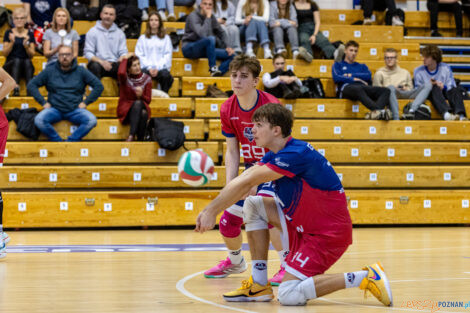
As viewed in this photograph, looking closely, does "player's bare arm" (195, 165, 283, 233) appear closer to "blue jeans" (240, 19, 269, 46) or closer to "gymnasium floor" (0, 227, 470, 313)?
"gymnasium floor" (0, 227, 470, 313)

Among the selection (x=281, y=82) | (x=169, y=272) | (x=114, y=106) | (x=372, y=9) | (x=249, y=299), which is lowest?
(x=169, y=272)

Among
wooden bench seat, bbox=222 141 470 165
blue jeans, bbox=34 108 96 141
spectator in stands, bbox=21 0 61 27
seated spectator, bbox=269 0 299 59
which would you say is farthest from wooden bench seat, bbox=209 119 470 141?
spectator in stands, bbox=21 0 61 27

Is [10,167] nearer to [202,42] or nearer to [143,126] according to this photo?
[143,126]

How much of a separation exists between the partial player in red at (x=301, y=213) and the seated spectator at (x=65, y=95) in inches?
232

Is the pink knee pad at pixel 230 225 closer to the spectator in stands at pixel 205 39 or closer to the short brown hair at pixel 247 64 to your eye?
the short brown hair at pixel 247 64

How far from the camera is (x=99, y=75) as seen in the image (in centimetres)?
1061

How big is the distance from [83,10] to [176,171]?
4425 millimetres

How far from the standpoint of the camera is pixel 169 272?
5344mm

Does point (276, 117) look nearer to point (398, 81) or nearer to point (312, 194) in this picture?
point (312, 194)

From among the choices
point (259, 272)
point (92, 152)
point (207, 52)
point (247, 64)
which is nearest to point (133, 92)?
point (92, 152)

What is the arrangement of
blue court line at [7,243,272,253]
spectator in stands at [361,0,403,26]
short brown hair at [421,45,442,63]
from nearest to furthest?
blue court line at [7,243,272,253] → short brown hair at [421,45,442,63] → spectator in stands at [361,0,403,26]

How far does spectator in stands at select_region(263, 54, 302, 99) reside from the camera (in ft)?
33.9

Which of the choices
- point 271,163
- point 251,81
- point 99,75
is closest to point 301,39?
point 99,75

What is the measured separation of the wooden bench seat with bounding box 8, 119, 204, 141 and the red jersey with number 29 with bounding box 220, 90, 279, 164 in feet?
15.8
